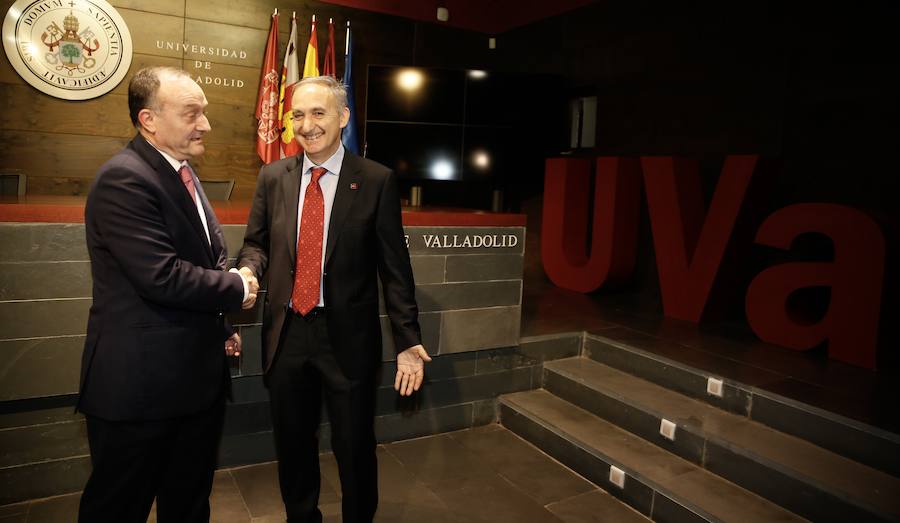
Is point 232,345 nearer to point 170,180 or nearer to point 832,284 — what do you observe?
point 170,180

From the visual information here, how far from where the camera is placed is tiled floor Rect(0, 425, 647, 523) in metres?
2.43

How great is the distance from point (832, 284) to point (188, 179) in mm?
3553

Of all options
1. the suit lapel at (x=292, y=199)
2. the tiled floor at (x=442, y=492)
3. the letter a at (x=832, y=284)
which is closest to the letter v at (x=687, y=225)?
the letter a at (x=832, y=284)

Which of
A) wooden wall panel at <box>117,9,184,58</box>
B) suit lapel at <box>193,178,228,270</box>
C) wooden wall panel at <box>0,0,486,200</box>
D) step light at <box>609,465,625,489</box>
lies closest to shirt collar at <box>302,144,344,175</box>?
suit lapel at <box>193,178,228,270</box>

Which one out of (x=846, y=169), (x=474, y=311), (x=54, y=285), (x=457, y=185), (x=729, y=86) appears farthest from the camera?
(x=457, y=185)

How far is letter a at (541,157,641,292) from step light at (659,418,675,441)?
2.26m

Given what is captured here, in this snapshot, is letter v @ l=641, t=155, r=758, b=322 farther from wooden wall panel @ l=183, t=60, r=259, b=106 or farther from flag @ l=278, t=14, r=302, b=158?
wooden wall panel @ l=183, t=60, r=259, b=106

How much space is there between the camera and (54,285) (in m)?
2.28

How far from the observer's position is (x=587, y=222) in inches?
225

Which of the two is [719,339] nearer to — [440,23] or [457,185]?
[457,185]

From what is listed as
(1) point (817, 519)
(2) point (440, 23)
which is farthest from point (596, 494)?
(2) point (440, 23)

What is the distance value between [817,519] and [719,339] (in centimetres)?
178

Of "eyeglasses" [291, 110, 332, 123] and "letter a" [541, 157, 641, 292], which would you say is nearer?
"eyeglasses" [291, 110, 332, 123]

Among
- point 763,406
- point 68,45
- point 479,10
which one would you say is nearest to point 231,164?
point 68,45
